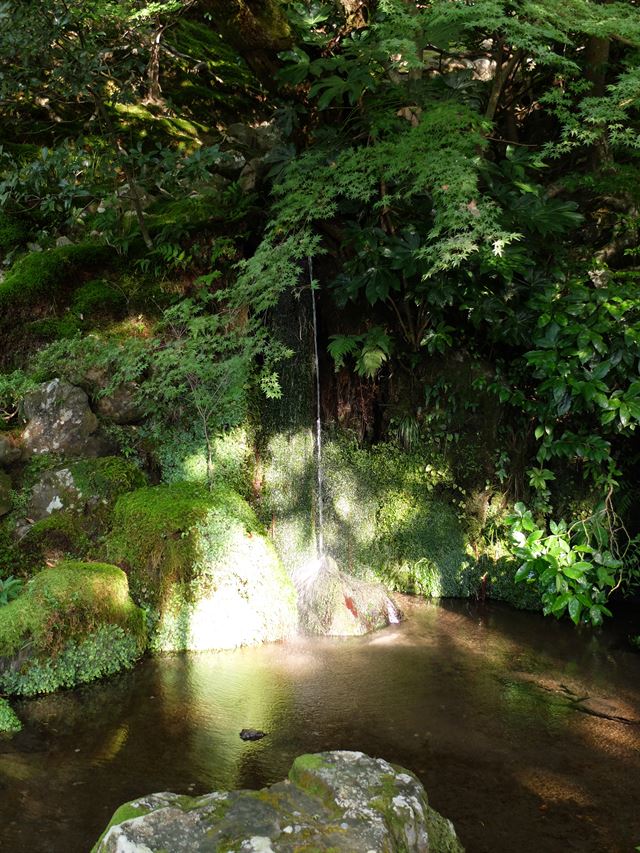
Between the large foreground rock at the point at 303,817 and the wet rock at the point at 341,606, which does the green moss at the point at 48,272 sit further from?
the large foreground rock at the point at 303,817

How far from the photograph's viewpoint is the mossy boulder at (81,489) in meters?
A: 5.86

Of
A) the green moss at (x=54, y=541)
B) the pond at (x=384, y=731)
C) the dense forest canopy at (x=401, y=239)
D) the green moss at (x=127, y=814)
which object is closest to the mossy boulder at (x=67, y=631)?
the pond at (x=384, y=731)

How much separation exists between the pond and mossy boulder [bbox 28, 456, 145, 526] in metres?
1.54

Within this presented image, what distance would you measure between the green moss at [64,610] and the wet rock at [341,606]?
142 centimetres

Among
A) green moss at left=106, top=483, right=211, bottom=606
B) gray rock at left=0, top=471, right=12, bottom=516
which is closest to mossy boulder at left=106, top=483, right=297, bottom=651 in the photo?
green moss at left=106, top=483, right=211, bottom=606

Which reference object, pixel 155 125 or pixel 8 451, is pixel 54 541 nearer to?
pixel 8 451

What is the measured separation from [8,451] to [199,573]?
219 cm

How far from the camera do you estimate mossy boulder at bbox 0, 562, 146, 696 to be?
458cm

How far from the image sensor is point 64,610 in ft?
15.5

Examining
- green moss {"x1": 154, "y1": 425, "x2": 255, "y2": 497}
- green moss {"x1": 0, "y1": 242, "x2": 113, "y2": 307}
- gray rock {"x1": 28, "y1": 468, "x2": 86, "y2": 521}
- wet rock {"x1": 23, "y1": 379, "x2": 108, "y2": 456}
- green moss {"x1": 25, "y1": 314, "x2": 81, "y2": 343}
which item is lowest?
gray rock {"x1": 28, "y1": 468, "x2": 86, "y2": 521}

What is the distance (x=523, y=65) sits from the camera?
7.10 metres

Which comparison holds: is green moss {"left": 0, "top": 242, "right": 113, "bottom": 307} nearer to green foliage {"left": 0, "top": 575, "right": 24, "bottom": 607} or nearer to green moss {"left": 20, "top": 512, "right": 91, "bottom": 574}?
green moss {"left": 20, "top": 512, "right": 91, "bottom": 574}

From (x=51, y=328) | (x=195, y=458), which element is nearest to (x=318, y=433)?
(x=195, y=458)

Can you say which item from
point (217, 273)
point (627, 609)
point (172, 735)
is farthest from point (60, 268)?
point (627, 609)
